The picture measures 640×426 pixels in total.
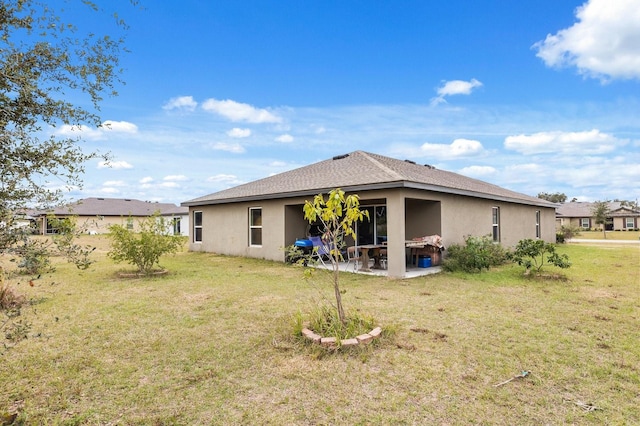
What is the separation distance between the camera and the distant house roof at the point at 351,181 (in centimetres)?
965

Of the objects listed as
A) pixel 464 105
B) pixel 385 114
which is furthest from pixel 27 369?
pixel 464 105

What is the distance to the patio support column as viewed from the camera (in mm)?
9164

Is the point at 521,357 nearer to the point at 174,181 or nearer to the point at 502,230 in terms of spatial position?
the point at 502,230

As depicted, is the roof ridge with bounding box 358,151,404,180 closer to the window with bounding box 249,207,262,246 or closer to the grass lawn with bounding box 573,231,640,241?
the window with bounding box 249,207,262,246

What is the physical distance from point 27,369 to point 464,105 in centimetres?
1663

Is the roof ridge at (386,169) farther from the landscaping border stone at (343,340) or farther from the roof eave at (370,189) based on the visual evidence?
the landscaping border stone at (343,340)

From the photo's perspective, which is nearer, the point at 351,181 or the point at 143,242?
the point at 143,242

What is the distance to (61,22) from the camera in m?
2.71

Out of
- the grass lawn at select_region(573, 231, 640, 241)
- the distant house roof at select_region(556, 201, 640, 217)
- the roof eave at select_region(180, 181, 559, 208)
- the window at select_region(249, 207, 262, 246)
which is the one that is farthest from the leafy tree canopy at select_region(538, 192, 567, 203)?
the window at select_region(249, 207, 262, 246)

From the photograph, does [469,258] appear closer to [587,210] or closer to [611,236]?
[611,236]

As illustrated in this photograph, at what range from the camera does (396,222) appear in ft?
30.2

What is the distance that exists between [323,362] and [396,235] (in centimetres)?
583

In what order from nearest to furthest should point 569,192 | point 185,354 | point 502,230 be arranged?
point 185,354 < point 502,230 < point 569,192

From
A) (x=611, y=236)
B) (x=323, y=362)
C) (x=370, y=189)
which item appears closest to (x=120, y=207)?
(x=370, y=189)
